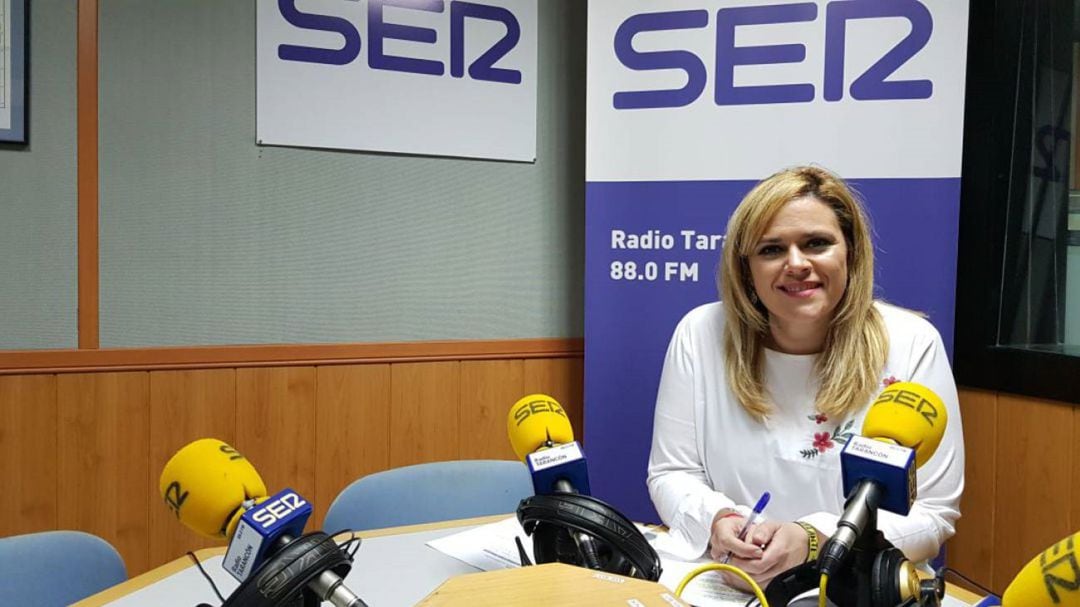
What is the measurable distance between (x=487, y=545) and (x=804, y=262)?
794 mm

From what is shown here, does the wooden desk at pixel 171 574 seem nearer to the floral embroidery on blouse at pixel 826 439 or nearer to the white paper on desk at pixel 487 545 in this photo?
the white paper on desk at pixel 487 545

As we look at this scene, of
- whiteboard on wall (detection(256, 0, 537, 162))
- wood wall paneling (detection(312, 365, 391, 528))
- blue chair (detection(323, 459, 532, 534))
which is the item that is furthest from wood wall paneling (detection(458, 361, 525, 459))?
blue chair (detection(323, 459, 532, 534))

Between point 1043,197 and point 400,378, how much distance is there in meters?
2.06

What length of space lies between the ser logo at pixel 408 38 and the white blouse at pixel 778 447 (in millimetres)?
1439

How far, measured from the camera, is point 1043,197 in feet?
7.82

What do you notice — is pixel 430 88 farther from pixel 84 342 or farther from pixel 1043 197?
pixel 1043 197

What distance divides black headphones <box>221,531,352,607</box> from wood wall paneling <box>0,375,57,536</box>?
200 centimetres

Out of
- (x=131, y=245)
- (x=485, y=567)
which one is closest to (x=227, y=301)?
(x=131, y=245)

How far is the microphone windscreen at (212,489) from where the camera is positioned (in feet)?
2.73

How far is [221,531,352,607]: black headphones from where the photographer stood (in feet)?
2.31

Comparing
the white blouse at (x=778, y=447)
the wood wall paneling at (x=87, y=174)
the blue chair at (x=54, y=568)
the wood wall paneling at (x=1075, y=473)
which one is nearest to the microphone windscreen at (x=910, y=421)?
the white blouse at (x=778, y=447)

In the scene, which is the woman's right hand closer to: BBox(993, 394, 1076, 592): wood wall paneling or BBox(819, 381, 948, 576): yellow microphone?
BBox(819, 381, 948, 576): yellow microphone

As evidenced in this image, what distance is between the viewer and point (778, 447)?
157cm

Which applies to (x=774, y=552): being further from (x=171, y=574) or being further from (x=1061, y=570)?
(x=171, y=574)
